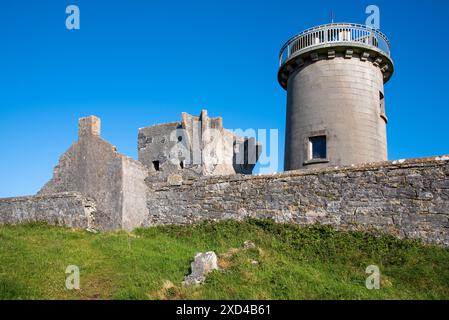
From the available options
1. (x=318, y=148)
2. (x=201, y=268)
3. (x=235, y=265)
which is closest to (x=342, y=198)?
(x=318, y=148)

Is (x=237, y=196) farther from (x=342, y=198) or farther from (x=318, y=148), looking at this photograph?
(x=318, y=148)

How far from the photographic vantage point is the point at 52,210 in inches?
669

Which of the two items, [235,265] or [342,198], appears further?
[342,198]

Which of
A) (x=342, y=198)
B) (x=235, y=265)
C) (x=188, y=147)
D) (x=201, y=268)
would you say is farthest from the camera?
(x=188, y=147)

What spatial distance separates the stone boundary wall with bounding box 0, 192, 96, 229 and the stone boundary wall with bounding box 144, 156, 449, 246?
3.38 m

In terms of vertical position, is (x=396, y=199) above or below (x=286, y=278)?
above

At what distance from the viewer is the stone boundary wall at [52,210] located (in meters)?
16.1

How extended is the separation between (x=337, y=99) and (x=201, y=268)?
9.40m

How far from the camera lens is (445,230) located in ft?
34.0
